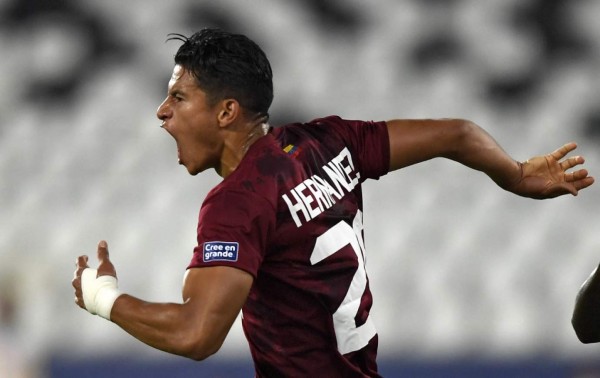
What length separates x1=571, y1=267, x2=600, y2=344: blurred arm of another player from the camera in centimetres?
223

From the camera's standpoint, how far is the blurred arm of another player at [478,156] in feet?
8.06

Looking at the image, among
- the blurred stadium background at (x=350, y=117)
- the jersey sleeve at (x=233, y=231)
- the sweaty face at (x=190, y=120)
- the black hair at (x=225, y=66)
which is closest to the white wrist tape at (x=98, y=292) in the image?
the jersey sleeve at (x=233, y=231)

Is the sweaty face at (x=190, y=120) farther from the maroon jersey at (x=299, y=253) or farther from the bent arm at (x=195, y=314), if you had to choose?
the bent arm at (x=195, y=314)

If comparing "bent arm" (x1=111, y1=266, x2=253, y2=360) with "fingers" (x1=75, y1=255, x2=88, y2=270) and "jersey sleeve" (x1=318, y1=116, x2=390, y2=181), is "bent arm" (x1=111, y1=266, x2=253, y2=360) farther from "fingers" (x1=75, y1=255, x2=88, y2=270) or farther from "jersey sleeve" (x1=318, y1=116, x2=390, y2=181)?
"jersey sleeve" (x1=318, y1=116, x2=390, y2=181)

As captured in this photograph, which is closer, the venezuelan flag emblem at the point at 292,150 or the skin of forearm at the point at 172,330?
the skin of forearm at the point at 172,330

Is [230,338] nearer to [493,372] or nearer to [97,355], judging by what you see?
[97,355]

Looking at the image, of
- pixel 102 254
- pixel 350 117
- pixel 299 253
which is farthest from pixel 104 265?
pixel 350 117

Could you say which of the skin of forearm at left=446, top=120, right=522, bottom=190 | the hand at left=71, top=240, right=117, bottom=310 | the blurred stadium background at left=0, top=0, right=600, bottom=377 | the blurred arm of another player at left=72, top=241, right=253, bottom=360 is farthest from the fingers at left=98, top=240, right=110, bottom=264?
the blurred stadium background at left=0, top=0, right=600, bottom=377

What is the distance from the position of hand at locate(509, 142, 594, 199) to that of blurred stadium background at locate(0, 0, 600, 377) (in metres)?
1.37

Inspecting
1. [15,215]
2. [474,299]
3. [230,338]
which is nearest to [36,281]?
[15,215]

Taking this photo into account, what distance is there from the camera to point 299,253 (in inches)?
84.9

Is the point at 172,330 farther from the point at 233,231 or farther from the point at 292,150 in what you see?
the point at 292,150

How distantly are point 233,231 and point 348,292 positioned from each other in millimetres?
303

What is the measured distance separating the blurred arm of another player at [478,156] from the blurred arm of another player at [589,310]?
1.02ft
